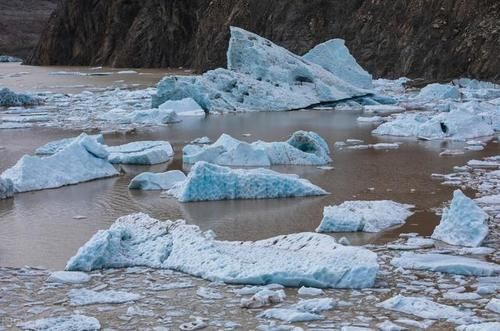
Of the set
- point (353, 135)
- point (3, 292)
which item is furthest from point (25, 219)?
point (353, 135)

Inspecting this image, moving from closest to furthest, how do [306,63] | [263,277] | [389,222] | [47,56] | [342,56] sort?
[263,277]
[389,222]
[306,63]
[342,56]
[47,56]

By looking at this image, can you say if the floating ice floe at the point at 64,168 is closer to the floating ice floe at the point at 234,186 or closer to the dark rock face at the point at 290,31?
the floating ice floe at the point at 234,186

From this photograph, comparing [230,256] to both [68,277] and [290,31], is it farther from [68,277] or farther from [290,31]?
[290,31]

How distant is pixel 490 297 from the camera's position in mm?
4266

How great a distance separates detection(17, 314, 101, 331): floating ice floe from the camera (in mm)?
3879

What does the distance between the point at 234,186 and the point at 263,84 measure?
10485 millimetres

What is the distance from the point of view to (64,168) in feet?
27.2

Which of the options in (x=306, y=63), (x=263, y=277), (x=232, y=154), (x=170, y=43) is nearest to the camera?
(x=263, y=277)

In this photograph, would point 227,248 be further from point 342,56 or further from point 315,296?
point 342,56

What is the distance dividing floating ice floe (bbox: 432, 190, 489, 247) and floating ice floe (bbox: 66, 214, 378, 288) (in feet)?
3.19

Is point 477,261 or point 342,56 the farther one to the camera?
point 342,56

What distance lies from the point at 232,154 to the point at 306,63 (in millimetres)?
9096

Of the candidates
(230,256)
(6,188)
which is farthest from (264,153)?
(230,256)

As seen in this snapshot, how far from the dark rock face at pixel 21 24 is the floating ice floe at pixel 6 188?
62517mm
